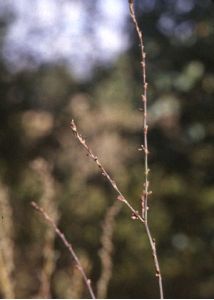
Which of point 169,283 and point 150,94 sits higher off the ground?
point 150,94

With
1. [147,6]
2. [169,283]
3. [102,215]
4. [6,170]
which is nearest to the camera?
[147,6]

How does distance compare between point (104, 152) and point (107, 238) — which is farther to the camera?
point (104, 152)

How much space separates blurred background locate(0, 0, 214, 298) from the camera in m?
4.40

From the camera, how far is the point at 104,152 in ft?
39.8

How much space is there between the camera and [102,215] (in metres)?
7.55

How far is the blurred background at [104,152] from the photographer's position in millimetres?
4398

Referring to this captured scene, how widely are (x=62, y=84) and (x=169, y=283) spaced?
7259 millimetres

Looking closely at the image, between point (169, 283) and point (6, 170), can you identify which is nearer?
point (169, 283)

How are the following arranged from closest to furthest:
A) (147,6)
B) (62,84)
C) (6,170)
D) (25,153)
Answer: (147,6) < (6,170) < (25,153) < (62,84)

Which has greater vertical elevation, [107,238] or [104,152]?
[107,238]

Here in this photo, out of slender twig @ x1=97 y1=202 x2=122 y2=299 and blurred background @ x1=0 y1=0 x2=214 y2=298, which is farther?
blurred background @ x1=0 y1=0 x2=214 y2=298

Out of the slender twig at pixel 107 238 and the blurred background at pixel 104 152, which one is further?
the blurred background at pixel 104 152

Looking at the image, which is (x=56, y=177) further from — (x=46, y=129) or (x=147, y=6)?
(x=147, y=6)

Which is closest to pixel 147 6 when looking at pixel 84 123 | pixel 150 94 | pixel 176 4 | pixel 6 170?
pixel 176 4
